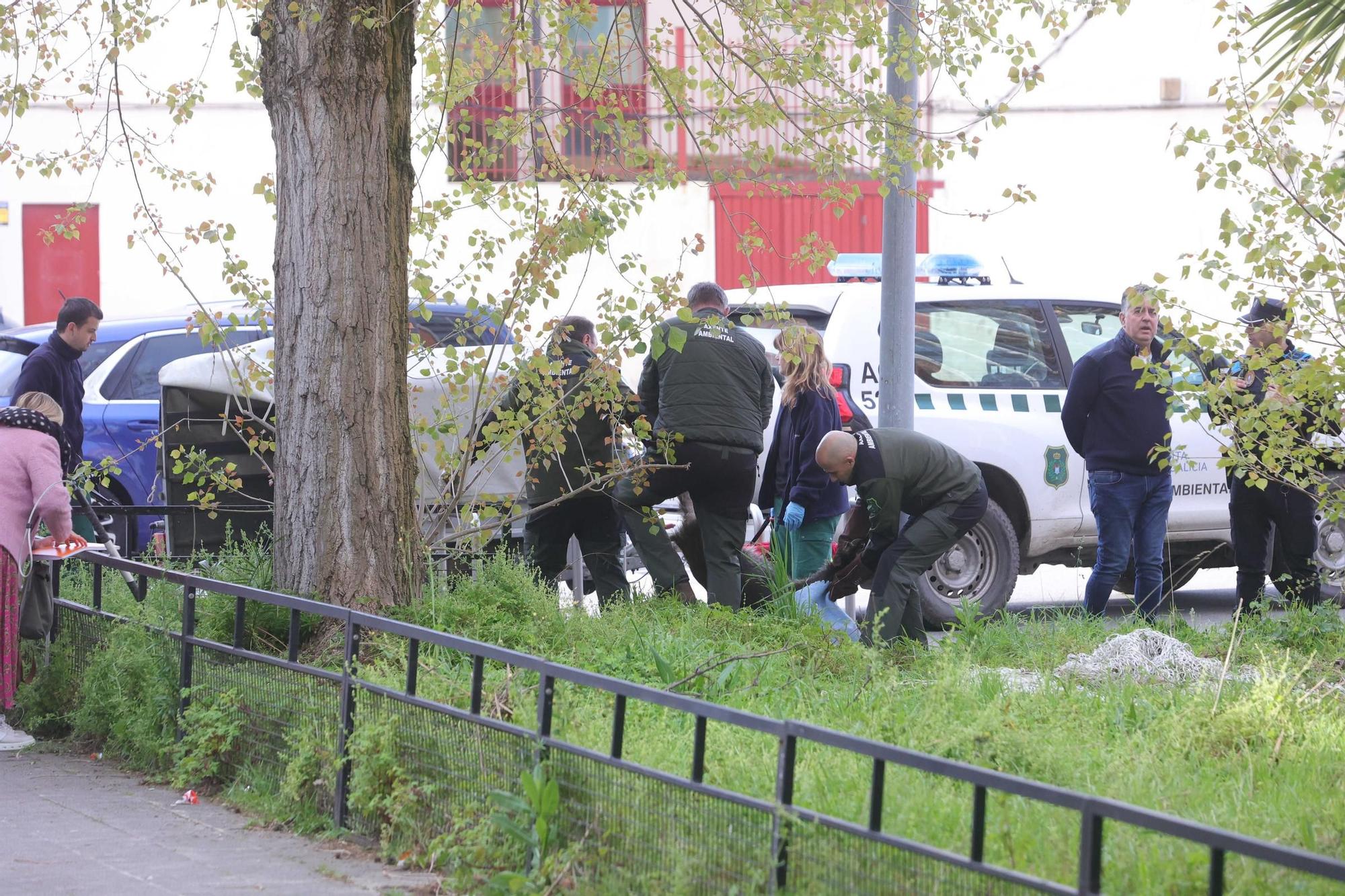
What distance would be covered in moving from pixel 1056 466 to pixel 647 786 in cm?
568

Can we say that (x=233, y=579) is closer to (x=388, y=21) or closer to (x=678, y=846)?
(x=388, y=21)

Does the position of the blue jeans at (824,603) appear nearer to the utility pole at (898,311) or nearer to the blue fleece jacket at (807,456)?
the blue fleece jacket at (807,456)

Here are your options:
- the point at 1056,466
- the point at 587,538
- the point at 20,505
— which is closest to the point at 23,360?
the point at 20,505

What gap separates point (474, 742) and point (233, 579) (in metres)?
2.50

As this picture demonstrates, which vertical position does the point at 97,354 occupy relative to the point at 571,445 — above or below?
above

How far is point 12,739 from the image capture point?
6.50m

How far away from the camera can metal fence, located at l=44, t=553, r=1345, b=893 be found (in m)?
3.18

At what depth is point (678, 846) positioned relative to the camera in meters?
3.90

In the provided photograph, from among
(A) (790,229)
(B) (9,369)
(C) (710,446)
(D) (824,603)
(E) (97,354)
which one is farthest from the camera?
(A) (790,229)

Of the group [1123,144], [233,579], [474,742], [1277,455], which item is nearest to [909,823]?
[474,742]

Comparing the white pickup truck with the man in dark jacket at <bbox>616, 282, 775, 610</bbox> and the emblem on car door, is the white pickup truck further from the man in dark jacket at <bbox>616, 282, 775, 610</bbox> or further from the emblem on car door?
the man in dark jacket at <bbox>616, 282, 775, 610</bbox>

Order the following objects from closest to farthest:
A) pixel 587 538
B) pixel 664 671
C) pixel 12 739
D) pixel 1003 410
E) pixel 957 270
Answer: pixel 664 671 → pixel 12 739 → pixel 587 538 → pixel 1003 410 → pixel 957 270

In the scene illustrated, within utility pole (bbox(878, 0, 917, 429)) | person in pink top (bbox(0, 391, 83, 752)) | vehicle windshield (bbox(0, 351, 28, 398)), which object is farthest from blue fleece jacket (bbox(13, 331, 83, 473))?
utility pole (bbox(878, 0, 917, 429))

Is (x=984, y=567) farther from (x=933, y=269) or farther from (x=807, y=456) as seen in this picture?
(x=933, y=269)
